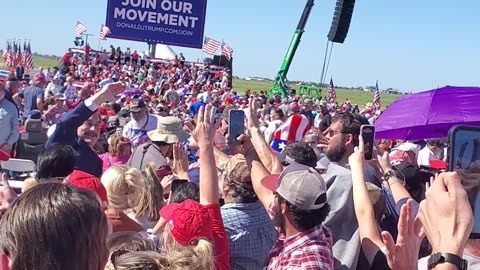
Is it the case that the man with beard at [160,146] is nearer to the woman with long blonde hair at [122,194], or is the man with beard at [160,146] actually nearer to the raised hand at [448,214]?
the woman with long blonde hair at [122,194]

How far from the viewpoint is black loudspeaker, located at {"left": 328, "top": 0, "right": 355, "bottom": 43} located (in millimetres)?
28062

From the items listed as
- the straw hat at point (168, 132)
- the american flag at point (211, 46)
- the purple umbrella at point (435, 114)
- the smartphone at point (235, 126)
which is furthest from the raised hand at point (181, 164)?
the american flag at point (211, 46)

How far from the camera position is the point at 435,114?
5895mm

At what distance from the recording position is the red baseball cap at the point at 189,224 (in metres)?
2.76

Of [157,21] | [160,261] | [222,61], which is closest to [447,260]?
[160,261]

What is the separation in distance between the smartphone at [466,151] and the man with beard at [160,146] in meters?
4.08

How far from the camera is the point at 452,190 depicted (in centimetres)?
170

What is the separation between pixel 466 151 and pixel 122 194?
7.84 ft

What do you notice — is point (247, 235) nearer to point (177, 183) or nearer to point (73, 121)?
→ point (177, 183)

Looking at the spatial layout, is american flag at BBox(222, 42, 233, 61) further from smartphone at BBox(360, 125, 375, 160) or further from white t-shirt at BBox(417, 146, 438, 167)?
smartphone at BBox(360, 125, 375, 160)

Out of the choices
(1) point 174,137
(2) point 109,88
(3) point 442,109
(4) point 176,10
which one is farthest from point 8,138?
(4) point 176,10

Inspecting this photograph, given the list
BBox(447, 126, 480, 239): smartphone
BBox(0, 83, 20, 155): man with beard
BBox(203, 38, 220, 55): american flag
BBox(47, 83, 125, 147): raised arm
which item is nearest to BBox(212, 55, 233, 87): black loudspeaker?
BBox(203, 38, 220, 55): american flag

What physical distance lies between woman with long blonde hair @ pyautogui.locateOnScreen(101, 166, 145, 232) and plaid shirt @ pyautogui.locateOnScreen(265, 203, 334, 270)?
1.00 metres

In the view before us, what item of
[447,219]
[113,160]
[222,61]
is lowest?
[113,160]
